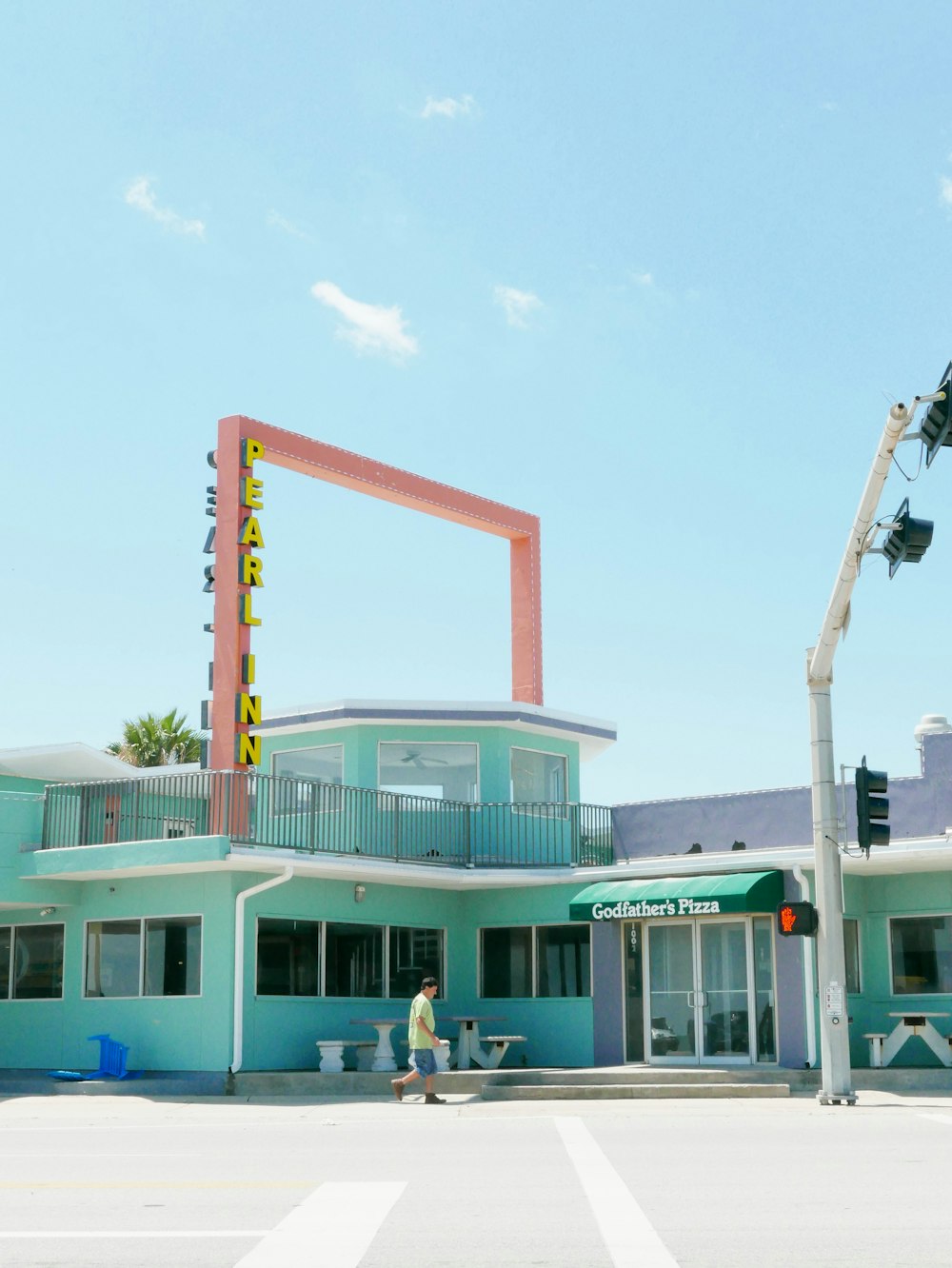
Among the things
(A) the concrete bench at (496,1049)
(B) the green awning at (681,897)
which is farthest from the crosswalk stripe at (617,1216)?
(A) the concrete bench at (496,1049)

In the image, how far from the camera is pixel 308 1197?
32.7 ft

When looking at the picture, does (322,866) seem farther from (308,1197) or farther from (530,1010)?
(308,1197)

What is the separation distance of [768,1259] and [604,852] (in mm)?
20146

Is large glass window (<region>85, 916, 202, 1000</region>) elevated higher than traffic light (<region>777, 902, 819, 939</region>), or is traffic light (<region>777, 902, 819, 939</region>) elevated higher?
traffic light (<region>777, 902, 819, 939</region>)

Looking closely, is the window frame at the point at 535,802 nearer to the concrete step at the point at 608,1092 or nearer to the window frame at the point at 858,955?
the window frame at the point at 858,955

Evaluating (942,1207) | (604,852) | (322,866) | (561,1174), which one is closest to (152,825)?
(322,866)

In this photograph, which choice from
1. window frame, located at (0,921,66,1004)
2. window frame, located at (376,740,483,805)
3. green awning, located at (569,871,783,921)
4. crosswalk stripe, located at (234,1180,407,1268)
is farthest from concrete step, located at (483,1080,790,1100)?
crosswalk stripe, located at (234,1180,407,1268)

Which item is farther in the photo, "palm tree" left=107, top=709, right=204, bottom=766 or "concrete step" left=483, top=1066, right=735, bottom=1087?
"palm tree" left=107, top=709, right=204, bottom=766

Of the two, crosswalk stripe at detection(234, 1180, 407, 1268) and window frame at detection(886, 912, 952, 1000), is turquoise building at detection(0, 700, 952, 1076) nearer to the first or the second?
window frame at detection(886, 912, 952, 1000)

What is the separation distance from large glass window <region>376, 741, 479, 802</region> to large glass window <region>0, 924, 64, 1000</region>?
5.78m

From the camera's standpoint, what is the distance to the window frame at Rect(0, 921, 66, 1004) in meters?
24.8

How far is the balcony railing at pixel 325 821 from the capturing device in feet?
75.6

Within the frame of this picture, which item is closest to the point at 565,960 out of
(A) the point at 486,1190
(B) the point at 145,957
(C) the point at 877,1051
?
(C) the point at 877,1051

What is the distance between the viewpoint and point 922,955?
2358cm
